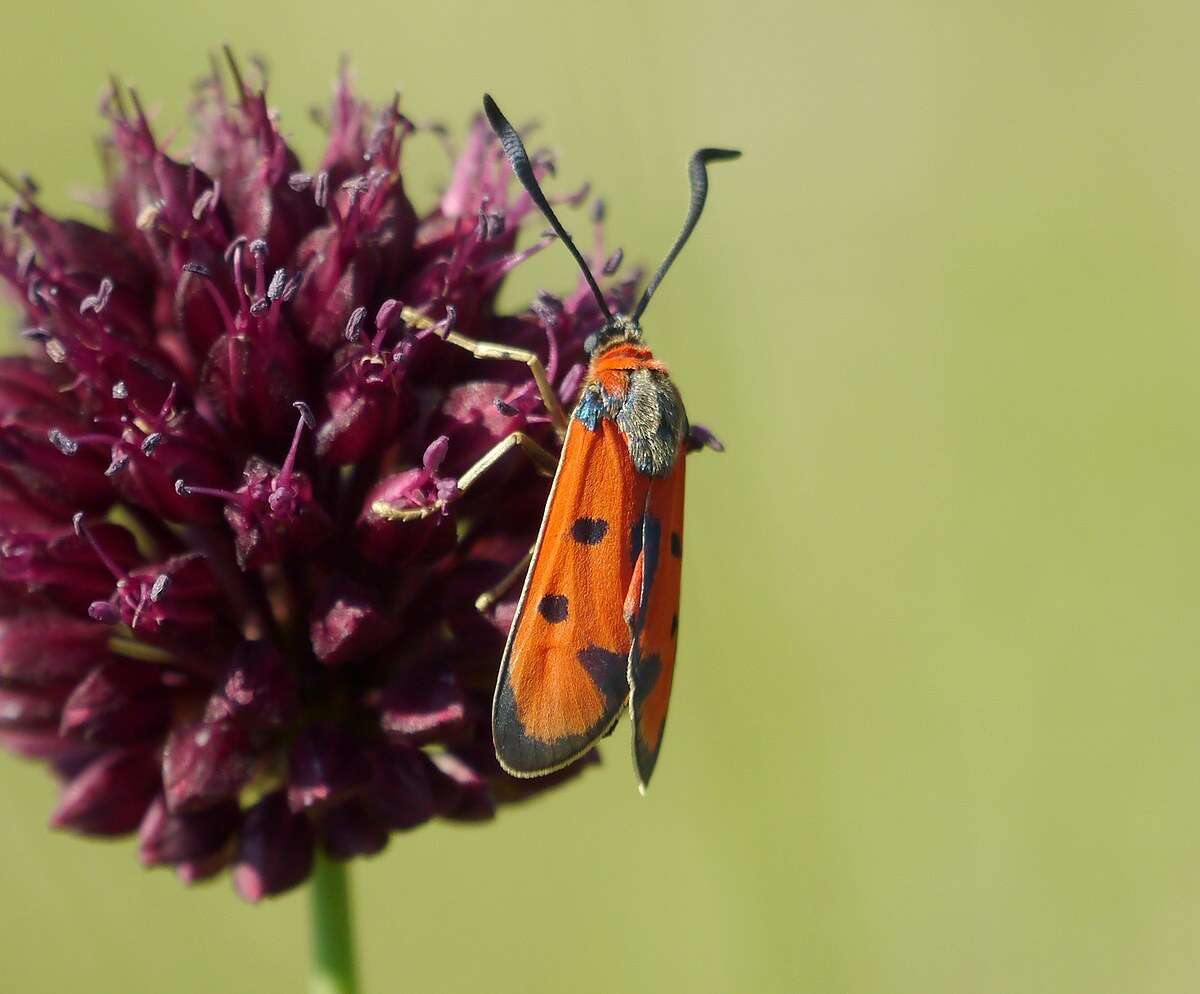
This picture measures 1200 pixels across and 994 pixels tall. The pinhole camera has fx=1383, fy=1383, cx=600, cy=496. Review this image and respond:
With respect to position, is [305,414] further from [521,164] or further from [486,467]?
[521,164]

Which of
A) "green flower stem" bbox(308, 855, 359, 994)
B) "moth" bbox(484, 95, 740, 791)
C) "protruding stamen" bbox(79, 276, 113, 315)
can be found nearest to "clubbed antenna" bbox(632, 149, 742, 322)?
"moth" bbox(484, 95, 740, 791)

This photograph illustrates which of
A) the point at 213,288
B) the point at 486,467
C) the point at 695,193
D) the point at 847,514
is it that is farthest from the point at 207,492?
the point at 847,514

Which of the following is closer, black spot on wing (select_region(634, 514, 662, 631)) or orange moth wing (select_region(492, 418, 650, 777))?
orange moth wing (select_region(492, 418, 650, 777))

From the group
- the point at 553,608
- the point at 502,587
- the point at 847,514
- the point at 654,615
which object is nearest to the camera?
the point at 553,608

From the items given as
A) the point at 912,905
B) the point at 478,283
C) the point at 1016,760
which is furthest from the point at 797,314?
the point at 478,283

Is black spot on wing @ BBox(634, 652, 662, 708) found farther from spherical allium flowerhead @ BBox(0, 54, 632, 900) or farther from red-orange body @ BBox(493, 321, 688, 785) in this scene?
spherical allium flowerhead @ BBox(0, 54, 632, 900)

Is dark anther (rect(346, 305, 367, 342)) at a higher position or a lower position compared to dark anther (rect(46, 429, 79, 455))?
higher

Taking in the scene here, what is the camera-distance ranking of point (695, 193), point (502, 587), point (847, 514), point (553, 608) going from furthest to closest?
1. point (847, 514)
2. point (695, 193)
3. point (502, 587)
4. point (553, 608)

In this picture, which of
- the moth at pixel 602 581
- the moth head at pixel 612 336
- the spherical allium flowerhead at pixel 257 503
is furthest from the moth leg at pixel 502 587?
the moth head at pixel 612 336
